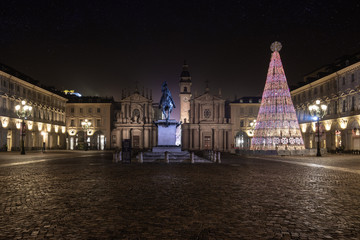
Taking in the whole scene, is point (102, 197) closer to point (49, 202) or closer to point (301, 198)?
point (49, 202)

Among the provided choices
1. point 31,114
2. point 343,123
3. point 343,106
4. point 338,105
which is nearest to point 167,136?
point 343,123

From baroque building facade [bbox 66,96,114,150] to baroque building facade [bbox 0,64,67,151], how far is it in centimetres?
250

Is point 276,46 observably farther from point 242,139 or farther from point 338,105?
point 242,139

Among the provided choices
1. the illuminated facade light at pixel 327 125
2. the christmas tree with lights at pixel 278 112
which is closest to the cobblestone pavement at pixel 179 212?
the christmas tree with lights at pixel 278 112

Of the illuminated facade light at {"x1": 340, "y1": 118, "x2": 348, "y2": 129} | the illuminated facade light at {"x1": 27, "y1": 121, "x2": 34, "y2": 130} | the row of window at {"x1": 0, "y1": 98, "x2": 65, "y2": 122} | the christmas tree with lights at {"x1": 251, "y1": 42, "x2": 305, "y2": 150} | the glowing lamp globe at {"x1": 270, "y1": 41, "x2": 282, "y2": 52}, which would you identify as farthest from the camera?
the illuminated facade light at {"x1": 27, "y1": 121, "x2": 34, "y2": 130}

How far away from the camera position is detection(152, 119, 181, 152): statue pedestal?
31.6m

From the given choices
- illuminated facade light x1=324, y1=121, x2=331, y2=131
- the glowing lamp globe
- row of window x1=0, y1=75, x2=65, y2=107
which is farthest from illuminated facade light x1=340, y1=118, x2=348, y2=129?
row of window x1=0, y1=75, x2=65, y2=107

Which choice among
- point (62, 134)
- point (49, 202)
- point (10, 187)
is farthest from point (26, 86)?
point (49, 202)

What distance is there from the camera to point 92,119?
81.2 meters

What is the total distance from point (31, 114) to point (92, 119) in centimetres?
2289

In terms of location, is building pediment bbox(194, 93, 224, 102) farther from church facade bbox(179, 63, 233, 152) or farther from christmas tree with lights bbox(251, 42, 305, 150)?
christmas tree with lights bbox(251, 42, 305, 150)

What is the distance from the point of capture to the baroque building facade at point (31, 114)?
49.6 meters

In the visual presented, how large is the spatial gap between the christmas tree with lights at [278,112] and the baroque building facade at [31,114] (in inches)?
1329

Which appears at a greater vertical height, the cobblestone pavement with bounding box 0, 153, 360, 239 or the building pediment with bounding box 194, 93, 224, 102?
the building pediment with bounding box 194, 93, 224, 102
